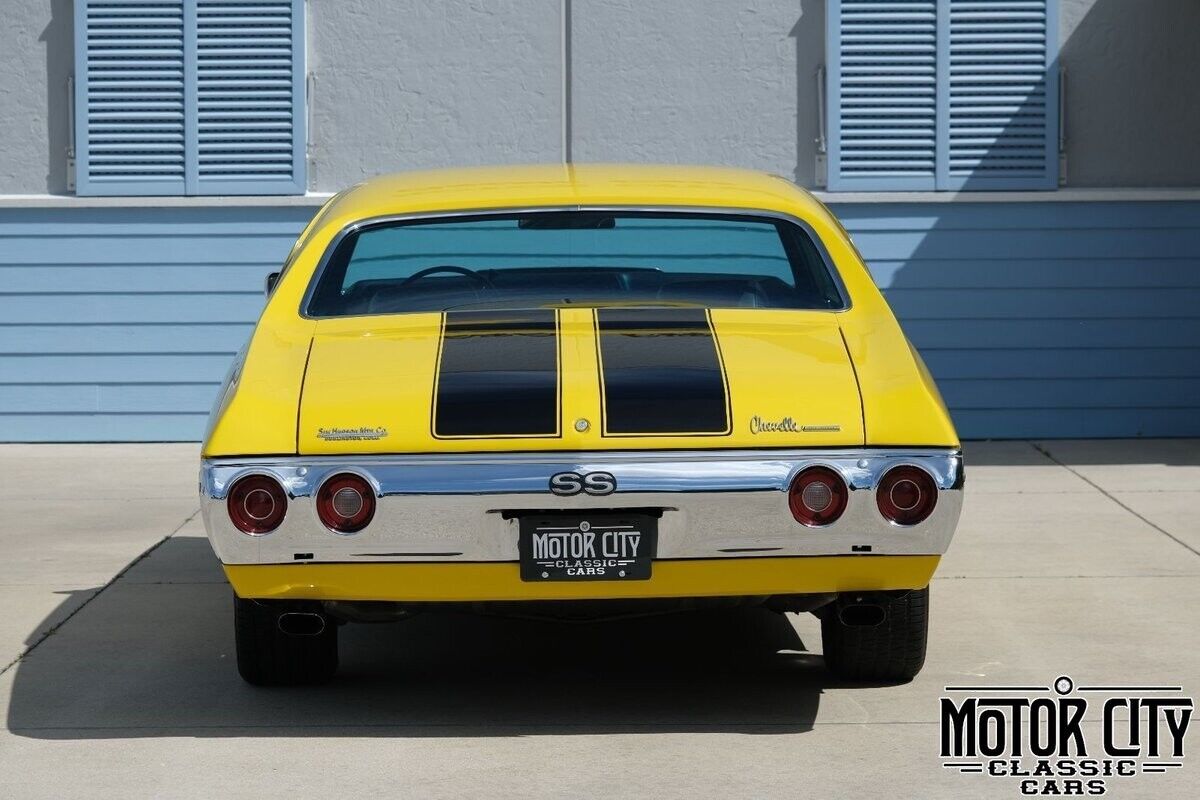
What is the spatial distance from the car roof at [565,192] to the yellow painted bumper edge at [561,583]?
4.50 feet

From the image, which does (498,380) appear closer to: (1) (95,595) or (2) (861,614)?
(2) (861,614)

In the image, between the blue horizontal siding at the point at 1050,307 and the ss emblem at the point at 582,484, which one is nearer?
the ss emblem at the point at 582,484

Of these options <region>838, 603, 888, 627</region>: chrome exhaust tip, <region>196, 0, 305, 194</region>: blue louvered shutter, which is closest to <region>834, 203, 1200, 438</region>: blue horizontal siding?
<region>196, 0, 305, 194</region>: blue louvered shutter

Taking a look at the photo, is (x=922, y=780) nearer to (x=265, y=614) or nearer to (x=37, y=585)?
(x=265, y=614)

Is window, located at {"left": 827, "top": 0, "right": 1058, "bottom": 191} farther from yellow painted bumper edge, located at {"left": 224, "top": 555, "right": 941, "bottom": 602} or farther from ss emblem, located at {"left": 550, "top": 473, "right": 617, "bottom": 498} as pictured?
ss emblem, located at {"left": 550, "top": 473, "right": 617, "bottom": 498}

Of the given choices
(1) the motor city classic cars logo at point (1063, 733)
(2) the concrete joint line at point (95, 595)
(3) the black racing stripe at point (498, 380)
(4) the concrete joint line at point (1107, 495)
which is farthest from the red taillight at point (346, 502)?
(4) the concrete joint line at point (1107, 495)

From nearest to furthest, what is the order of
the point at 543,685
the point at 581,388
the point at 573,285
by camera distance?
1. the point at 581,388
2. the point at 543,685
3. the point at 573,285

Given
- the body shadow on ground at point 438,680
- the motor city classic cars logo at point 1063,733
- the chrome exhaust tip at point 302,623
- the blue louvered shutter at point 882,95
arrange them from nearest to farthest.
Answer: the motor city classic cars logo at point 1063,733
the chrome exhaust tip at point 302,623
the body shadow on ground at point 438,680
the blue louvered shutter at point 882,95

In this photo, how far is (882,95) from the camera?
1091 centimetres

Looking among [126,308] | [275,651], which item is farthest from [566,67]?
[275,651]

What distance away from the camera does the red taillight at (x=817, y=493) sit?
437cm

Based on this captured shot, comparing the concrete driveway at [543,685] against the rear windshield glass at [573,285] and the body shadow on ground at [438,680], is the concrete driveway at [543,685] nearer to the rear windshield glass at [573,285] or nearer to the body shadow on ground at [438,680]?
the body shadow on ground at [438,680]

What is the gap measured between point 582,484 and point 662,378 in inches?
15.0

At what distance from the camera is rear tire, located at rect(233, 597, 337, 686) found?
197 inches
